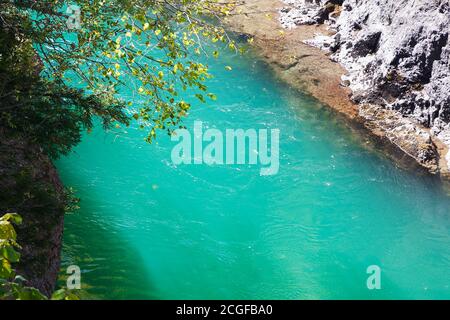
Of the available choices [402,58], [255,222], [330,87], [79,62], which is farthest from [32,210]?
[402,58]

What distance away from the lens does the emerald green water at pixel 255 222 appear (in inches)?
508

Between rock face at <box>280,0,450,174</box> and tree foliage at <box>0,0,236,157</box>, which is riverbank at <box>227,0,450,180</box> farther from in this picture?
tree foliage at <box>0,0,236,157</box>

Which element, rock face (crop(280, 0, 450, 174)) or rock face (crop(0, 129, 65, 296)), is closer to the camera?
rock face (crop(0, 129, 65, 296))

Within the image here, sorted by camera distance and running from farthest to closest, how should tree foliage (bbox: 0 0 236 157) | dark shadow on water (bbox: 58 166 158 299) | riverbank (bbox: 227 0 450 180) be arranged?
Answer: riverbank (bbox: 227 0 450 180) < dark shadow on water (bbox: 58 166 158 299) < tree foliage (bbox: 0 0 236 157)

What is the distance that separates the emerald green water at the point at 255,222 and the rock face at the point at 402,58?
119 inches

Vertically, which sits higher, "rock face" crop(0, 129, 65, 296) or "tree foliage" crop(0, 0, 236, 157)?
"tree foliage" crop(0, 0, 236, 157)

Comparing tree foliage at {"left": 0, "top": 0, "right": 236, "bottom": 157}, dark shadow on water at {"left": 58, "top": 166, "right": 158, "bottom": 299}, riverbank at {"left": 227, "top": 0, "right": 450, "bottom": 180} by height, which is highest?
riverbank at {"left": 227, "top": 0, "right": 450, "bottom": 180}

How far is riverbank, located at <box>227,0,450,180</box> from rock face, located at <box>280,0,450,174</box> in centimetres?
20

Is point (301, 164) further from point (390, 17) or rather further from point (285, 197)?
point (390, 17)

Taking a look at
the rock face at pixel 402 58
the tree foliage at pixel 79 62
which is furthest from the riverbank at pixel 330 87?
the tree foliage at pixel 79 62

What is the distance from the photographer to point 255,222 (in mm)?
15000

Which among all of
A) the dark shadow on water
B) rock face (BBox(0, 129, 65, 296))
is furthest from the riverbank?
rock face (BBox(0, 129, 65, 296))

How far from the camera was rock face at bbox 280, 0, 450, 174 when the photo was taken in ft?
64.4
